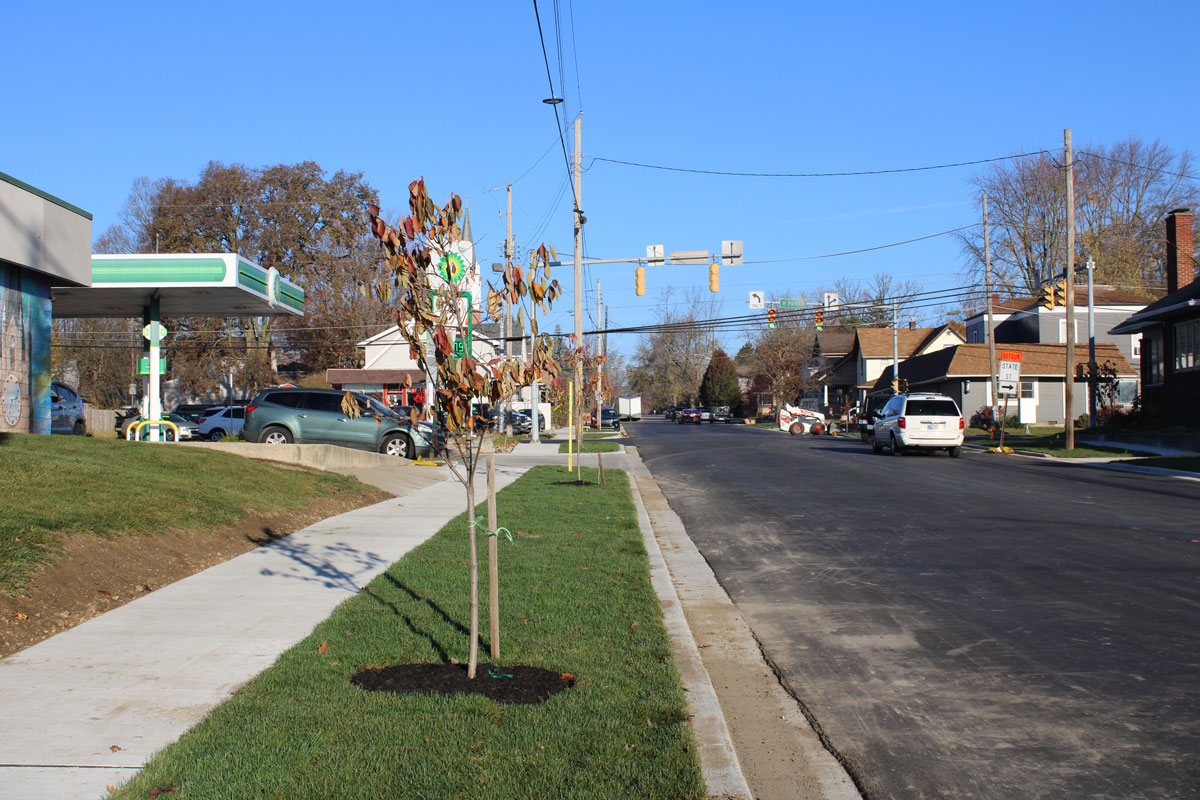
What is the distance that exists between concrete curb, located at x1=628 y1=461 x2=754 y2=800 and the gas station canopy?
630 inches

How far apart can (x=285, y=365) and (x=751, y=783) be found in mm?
68597

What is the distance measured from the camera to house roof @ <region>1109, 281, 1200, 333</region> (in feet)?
99.1

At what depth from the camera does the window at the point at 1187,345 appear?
104 ft

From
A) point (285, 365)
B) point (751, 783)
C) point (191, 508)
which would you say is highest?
point (285, 365)

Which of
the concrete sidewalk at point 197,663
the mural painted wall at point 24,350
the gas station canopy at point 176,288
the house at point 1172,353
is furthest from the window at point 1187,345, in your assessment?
the mural painted wall at point 24,350

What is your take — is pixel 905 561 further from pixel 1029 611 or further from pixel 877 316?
pixel 877 316

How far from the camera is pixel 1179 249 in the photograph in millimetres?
39031

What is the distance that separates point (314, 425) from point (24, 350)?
7808 millimetres

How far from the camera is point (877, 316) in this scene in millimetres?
90125

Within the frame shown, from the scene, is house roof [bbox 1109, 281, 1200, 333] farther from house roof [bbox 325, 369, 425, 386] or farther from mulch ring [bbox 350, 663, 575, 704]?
house roof [bbox 325, 369, 425, 386]

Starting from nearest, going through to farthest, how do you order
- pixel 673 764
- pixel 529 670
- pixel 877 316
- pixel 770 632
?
1. pixel 673 764
2. pixel 529 670
3. pixel 770 632
4. pixel 877 316

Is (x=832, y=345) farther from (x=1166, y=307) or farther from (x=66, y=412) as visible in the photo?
(x=66, y=412)

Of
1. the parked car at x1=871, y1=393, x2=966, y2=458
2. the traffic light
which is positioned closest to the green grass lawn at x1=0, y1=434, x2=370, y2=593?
the parked car at x1=871, y1=393, x2=966, y2=458

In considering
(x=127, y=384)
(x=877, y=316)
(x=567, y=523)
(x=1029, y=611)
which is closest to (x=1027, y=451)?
(x=567, y=523)
